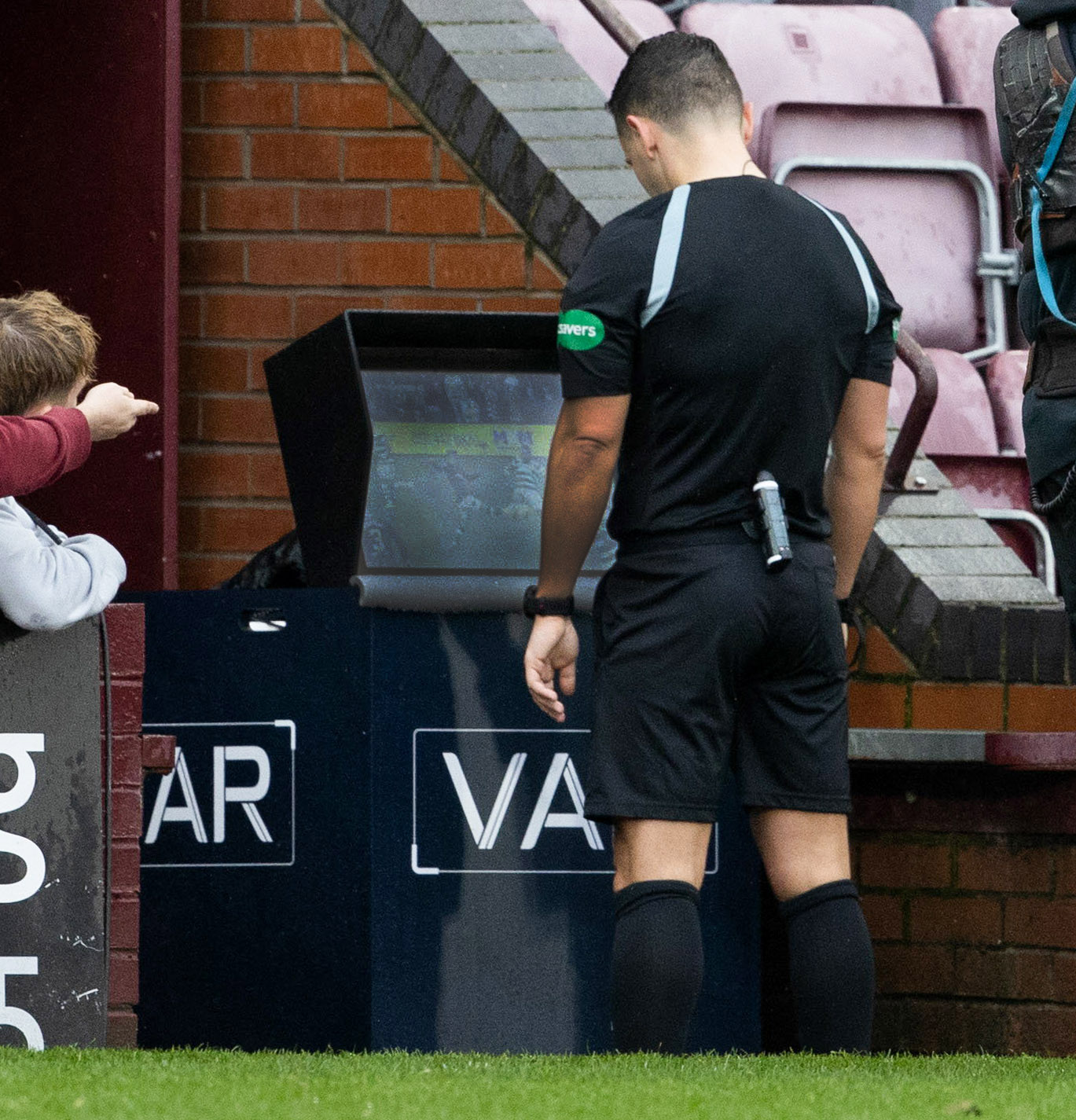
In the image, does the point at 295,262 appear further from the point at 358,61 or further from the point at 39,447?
the point at 39,447

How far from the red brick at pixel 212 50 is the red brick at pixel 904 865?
241cm

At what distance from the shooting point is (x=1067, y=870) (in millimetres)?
4262

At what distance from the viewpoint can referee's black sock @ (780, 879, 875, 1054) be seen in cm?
334

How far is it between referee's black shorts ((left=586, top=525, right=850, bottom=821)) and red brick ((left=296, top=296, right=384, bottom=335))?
190cm

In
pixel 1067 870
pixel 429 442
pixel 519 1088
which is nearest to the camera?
pixel 519 1088

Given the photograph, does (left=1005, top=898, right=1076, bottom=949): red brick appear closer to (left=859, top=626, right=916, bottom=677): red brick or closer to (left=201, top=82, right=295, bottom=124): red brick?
(left=859, top=626, right=916, bottom=677): red brick

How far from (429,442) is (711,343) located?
3.12 feet

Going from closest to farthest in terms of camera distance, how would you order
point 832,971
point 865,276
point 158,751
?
1. point 832,971
2. point 865,276
3. point 158,751

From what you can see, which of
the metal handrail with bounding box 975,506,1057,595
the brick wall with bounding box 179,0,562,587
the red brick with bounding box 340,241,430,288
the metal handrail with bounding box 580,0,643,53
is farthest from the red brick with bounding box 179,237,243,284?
the metal handrail with bounding box 975,506,1057,595

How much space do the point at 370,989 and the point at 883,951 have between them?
1.17 m

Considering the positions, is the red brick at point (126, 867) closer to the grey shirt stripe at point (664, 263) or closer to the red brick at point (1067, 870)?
the grey shirt stripe at point (664, 263)

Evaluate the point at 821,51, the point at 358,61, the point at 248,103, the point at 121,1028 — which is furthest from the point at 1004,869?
the point at 821,51

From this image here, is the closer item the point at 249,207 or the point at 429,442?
the point at 429,442

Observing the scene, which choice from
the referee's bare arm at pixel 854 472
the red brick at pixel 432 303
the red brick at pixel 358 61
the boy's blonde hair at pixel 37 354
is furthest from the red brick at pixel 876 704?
the red brick at pixel 358 61
